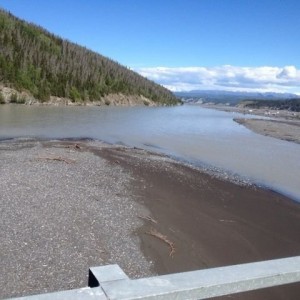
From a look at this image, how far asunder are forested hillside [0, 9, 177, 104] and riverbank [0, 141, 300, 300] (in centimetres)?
8115

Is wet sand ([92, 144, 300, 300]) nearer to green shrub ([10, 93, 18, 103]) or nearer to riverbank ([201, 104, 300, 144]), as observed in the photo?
riverbank ([201, 104, 300, 144])

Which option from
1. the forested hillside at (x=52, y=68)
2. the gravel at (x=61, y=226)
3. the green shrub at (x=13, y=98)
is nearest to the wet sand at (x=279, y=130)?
the gravel at (x=61, y=226)

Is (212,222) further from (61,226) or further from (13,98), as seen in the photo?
(13,98)

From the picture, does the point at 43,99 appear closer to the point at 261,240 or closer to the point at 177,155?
the point at 177,155

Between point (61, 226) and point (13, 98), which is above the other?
point (61, 226)

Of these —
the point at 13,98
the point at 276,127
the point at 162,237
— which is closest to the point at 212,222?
the point at 162,237

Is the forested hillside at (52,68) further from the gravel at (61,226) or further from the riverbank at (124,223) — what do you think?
the gravel at (61,226)

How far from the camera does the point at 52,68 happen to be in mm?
114688

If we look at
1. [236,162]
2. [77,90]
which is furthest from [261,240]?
[77,90]

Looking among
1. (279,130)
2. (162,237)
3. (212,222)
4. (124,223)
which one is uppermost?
(124,223)

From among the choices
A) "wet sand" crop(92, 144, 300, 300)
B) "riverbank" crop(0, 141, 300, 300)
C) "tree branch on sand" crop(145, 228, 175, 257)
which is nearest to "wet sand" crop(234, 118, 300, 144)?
"wet sand" crop(92, 144, 300, 300)

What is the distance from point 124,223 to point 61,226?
1.80m

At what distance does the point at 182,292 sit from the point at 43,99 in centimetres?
9651

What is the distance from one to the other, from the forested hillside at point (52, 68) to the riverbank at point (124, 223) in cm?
8115
